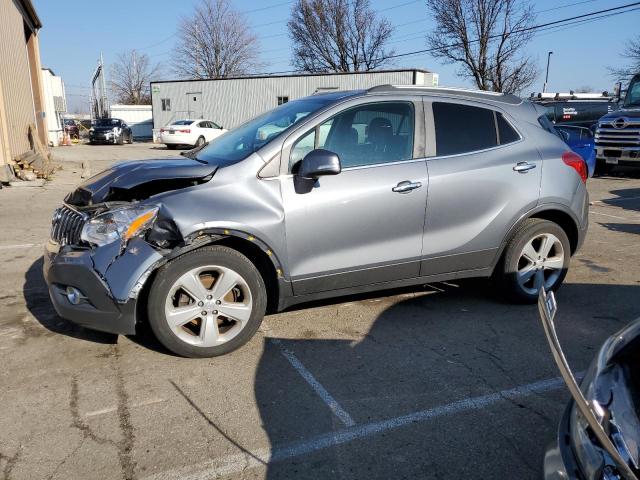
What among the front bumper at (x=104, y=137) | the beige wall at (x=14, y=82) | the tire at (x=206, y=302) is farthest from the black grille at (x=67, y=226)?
the front bumper at (x=104, y=137)

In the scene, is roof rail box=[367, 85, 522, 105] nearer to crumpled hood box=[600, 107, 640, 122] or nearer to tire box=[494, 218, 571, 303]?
tire box=[494, 218, 571, 303]

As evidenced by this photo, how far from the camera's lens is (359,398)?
3.25 metres

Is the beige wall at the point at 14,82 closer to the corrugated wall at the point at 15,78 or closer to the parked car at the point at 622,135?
the corrugated wall at the point at 15,78

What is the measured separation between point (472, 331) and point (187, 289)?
7.45 feet

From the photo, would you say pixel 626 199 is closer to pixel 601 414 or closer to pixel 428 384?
pixel 428 384

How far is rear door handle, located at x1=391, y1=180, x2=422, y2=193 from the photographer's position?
4051 mm

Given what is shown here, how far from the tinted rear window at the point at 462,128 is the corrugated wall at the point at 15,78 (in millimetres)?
12324

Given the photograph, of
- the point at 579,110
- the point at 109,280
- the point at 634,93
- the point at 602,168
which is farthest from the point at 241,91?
the point at 109,280

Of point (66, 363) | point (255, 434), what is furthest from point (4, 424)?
point (255, 434)

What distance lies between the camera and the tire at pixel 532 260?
4.61m

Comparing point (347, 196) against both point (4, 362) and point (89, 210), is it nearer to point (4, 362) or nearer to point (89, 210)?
point (89, 210)

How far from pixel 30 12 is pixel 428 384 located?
2058cm

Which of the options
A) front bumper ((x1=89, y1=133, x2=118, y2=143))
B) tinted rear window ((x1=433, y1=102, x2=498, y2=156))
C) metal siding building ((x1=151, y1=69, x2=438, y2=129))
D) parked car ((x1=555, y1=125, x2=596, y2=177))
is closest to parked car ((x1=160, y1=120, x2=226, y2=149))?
metal siding building ((x1=151, y1=69, x2=438, y2=129))

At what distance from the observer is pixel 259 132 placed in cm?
432
